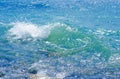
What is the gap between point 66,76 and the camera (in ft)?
78.8

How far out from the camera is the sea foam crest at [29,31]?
3158cm

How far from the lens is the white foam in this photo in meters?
31.6

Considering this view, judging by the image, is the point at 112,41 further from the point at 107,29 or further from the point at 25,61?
the point at 25,61

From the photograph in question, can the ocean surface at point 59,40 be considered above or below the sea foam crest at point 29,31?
below

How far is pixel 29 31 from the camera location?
32.2 m

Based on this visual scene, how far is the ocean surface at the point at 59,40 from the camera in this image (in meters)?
25.0

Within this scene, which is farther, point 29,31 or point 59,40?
point 29,31

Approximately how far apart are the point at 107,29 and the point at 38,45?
765cm

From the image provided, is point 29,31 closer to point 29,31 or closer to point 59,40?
point 29,31

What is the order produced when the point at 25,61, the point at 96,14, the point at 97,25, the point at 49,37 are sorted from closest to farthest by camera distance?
the point at 25,61, the point at 49,37, the point at 97,25, the point at 96,14

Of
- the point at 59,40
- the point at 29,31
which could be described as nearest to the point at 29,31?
the point at 29,31

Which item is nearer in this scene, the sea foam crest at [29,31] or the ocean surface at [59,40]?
the ocean surface at [59,40]

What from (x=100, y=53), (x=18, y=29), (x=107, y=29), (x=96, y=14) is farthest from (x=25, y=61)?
(x=96, y=14)

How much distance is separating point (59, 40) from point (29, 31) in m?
2.95
